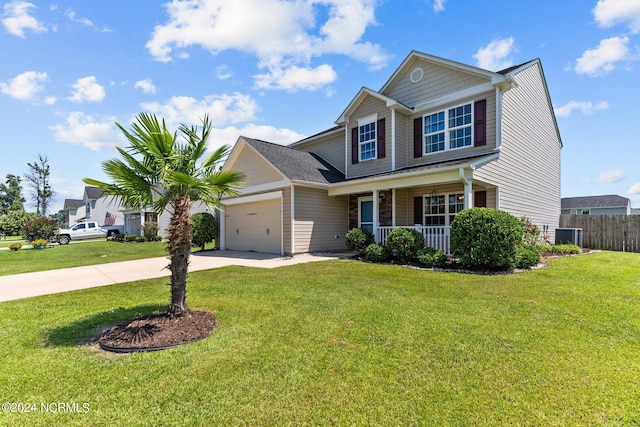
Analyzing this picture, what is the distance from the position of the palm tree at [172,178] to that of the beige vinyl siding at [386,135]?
907 cm

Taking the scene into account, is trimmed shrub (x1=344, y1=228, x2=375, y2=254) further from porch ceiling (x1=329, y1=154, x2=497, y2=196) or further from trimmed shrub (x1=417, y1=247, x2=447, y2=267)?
trimmed shrub (x1=417, y1=247, x2=447, y2=267)

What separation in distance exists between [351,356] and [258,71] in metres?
12.5

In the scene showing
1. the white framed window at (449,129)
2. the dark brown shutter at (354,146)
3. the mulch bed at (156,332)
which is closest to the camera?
the mulch bed at (156,332)

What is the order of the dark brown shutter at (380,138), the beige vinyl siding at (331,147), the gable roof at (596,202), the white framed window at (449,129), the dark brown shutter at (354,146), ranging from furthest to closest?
the gable roof at (596,202), the beige vinyl siding at (331,147), the dark brown shutter at (354,146), the dark brown shutter at (380,138), the white framed window at (449,129)

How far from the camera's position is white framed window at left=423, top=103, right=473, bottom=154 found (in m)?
11.2

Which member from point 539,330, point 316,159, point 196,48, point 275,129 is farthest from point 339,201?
point 275,129

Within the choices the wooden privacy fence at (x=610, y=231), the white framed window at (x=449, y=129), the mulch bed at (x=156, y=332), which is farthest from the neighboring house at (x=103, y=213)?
the wooden privacy fence at (x=610, y=231)

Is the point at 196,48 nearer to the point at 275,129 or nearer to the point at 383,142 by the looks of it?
the point at 383,142

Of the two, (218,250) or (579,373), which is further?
(218,250)

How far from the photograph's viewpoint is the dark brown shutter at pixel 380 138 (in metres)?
12.7

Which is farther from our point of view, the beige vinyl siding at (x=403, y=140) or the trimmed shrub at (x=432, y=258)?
the beige vinyl siding at (x=403, y=140)

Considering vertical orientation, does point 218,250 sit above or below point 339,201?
below

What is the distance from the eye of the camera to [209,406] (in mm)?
2443

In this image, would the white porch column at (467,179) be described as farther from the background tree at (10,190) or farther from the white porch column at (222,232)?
Result: the background tree at (10,190)
